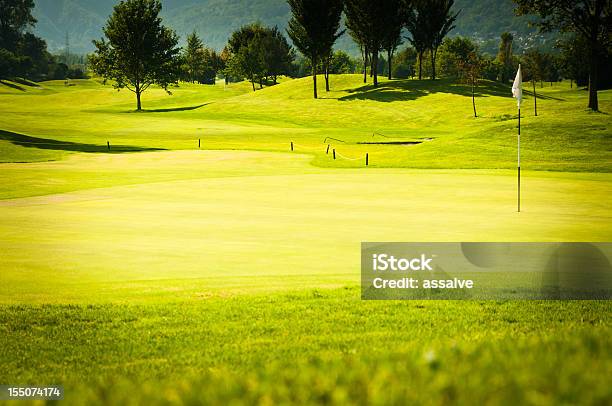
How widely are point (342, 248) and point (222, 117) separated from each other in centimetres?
8569

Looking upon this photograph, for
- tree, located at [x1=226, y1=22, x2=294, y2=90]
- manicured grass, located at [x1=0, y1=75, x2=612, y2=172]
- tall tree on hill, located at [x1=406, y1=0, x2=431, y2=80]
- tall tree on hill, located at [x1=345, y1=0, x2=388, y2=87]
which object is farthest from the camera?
tree, located at [x1=226, y1=22, x2=294, y2=90]

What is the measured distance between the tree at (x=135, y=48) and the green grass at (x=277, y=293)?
243 ft

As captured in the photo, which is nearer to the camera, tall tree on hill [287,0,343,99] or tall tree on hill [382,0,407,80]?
tall tree on hill [287,0,343,99]

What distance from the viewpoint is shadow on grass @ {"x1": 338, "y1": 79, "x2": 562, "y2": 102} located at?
10175cm

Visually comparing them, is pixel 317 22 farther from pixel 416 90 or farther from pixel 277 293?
pixel 277 293

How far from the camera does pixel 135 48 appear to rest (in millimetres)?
112250

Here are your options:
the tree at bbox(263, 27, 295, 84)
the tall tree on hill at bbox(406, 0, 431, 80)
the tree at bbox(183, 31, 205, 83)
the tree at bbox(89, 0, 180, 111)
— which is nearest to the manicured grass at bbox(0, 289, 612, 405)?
the tall tree on hill at bbox(406, 0, 431, 80)

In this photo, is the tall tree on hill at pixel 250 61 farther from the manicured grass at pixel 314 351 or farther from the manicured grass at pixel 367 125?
the manicured grass at pixel 314 351

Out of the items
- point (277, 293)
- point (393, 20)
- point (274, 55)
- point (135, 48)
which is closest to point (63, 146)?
point (277, 293)

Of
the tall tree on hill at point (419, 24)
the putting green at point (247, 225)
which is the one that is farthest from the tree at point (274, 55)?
the putting green at point (247, 225)

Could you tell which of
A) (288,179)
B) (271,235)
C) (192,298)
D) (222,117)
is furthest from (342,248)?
(222,117)

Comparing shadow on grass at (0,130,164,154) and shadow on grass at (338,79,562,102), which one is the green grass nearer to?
shadow on grass at (0,130,164,154)

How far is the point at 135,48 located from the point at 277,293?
4270 inches

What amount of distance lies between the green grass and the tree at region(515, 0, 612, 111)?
72.2 feet
